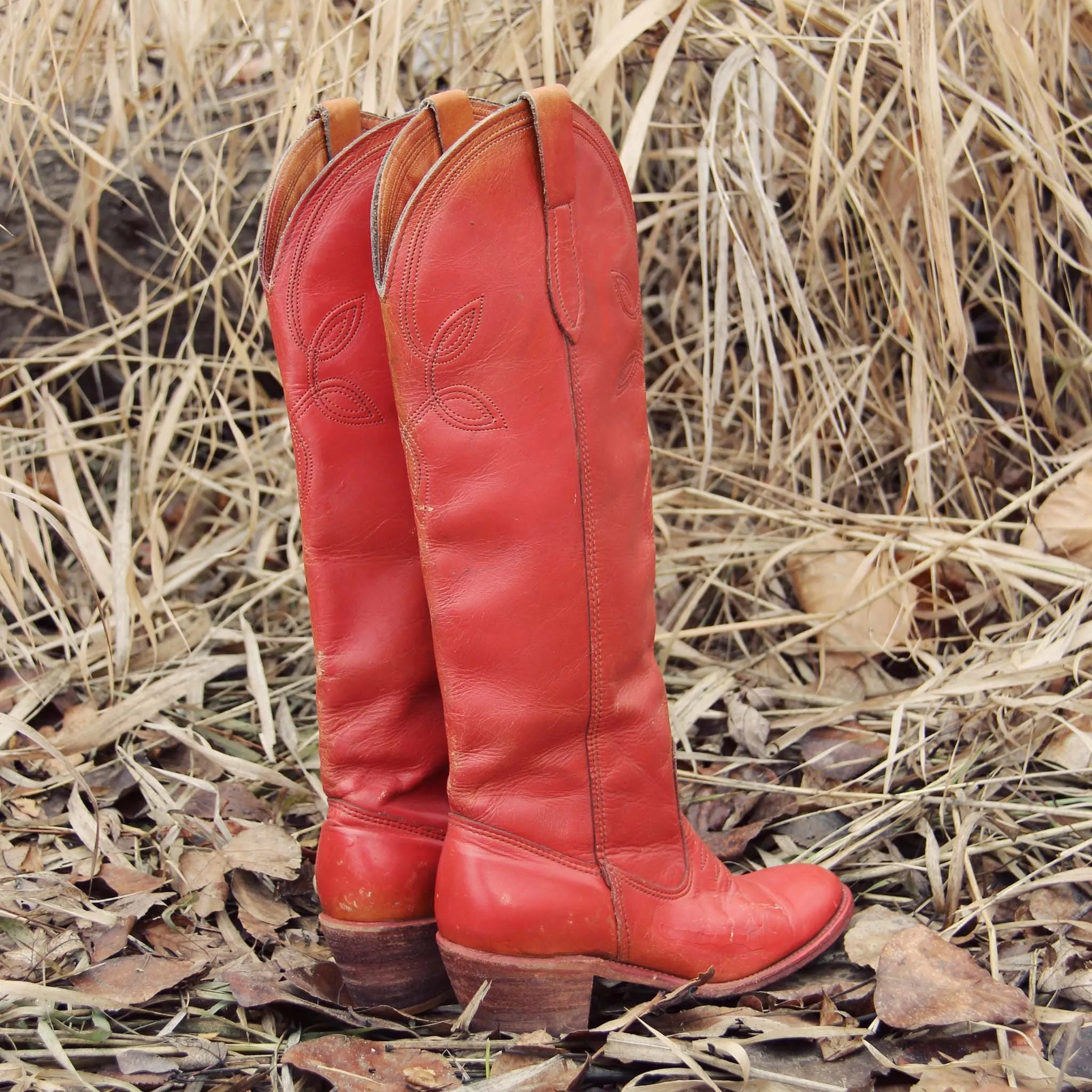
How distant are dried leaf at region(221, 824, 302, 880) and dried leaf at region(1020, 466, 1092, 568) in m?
1.31

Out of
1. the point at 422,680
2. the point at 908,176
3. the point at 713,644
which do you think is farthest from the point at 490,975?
the point at 908,176

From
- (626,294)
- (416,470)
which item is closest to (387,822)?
(416,470)

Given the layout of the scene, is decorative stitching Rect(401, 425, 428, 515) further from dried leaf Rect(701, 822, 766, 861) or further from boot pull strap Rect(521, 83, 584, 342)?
dried leaf Rect(701, 822, 766, 861)

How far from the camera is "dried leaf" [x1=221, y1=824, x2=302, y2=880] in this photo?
5.08 ft

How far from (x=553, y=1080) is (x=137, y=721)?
1.02 meters

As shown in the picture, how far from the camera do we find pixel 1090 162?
2.24 metres

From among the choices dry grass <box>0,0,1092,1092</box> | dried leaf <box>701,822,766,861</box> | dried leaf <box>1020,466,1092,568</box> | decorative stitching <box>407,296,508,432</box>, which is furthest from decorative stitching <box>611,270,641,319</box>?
dried leaf <box>1020,466,1092,568</box>

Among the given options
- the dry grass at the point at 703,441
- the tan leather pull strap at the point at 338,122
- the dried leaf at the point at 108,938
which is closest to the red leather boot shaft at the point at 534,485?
the tan leather pull strap at the point at 338,122

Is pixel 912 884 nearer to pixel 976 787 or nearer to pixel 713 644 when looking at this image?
pixel 976 787

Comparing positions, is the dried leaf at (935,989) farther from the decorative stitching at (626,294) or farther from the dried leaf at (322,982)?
the decorative stitching at (626,294)

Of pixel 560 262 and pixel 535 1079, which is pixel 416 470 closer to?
pixel 560 262

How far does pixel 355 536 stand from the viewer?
139cm

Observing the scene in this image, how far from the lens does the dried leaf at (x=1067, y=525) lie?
6.45 ft

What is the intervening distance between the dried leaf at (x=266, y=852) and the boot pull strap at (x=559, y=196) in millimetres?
826
